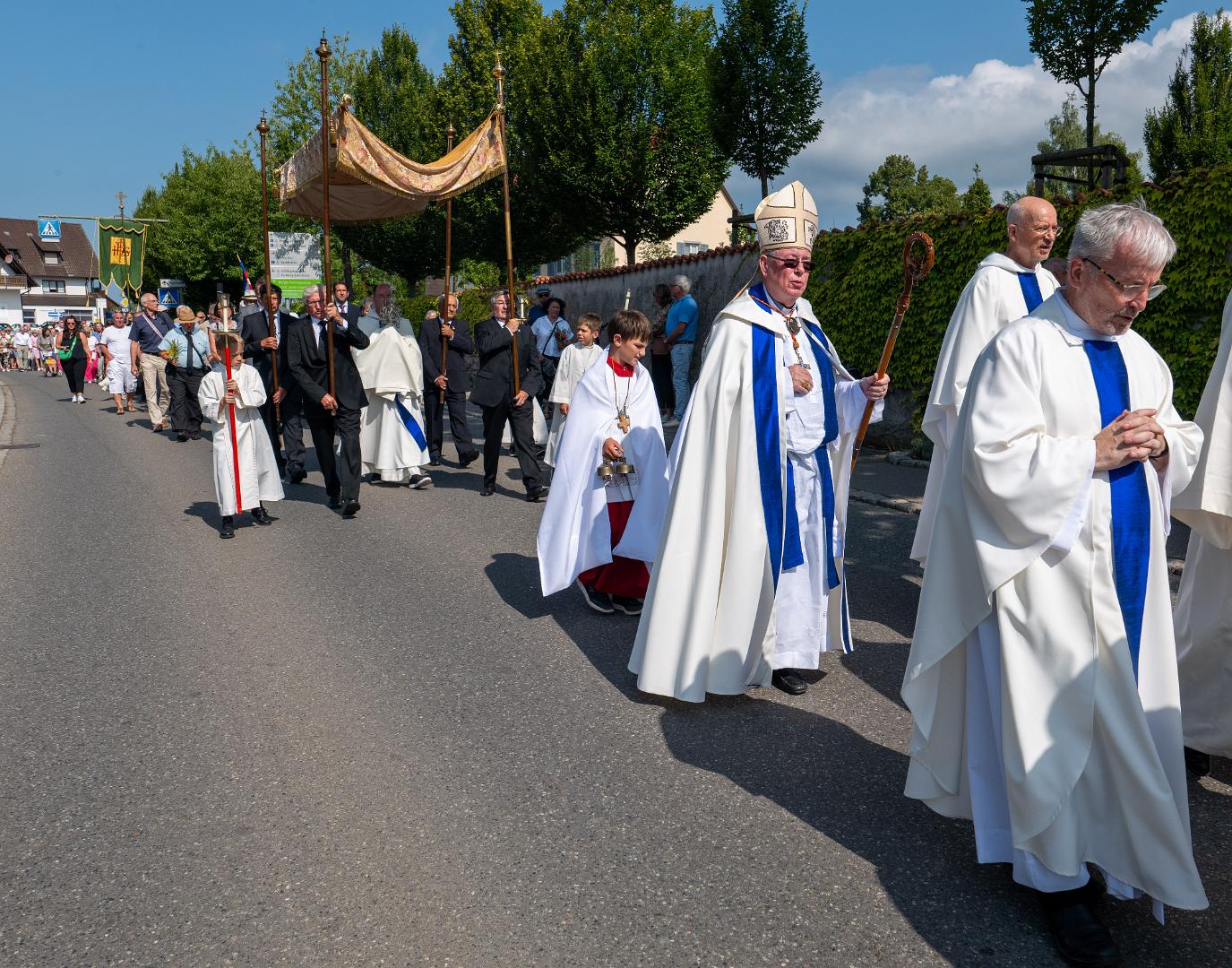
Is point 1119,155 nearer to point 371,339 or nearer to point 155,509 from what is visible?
point 371,339

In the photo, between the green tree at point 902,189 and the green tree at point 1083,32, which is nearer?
the green tree at point 1083,32

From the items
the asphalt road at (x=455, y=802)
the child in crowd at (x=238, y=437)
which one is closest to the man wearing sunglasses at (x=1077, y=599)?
the asphalt road at (x=455, y=802)

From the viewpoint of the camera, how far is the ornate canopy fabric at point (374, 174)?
10.1m

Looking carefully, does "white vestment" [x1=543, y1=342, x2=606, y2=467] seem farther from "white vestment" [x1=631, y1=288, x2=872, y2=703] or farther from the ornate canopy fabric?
"white vestment" [x1=631, y1=288, x2=872, y2=703]

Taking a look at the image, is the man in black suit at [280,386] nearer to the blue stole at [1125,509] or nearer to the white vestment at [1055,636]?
the white vestment at [1055,636]

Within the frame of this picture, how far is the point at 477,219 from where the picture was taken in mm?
33594

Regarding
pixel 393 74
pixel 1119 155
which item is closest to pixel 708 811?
pixel 1119 155

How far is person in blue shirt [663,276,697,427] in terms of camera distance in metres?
14.7

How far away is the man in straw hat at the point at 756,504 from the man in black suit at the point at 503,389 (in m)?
5.54

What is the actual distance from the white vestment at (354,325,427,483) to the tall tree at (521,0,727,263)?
48.9 ft

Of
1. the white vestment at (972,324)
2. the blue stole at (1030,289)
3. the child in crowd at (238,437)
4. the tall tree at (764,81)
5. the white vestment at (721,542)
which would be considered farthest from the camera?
the tall tree at (764,81)

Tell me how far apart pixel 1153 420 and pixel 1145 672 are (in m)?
0.66

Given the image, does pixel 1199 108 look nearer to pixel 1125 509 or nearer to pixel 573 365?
pixel 573 365

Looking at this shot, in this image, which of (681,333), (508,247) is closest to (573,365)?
(508,247)
